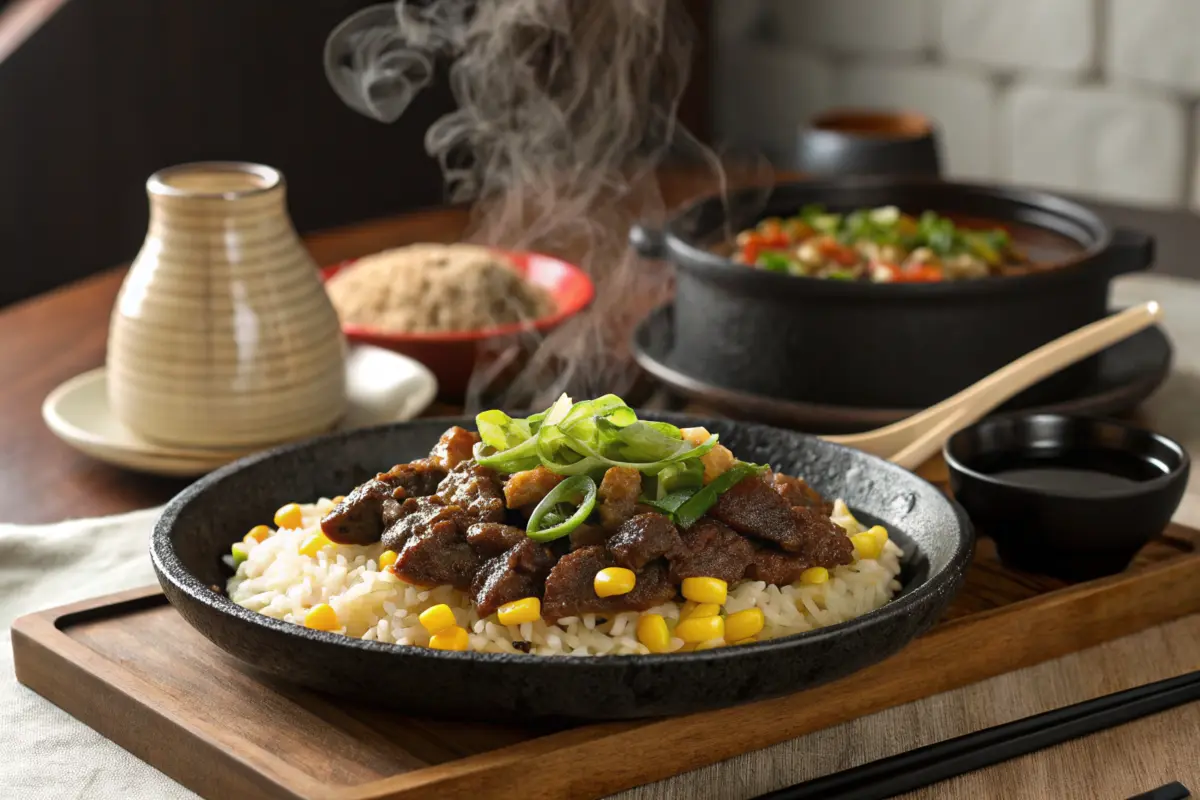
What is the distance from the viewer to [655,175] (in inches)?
205

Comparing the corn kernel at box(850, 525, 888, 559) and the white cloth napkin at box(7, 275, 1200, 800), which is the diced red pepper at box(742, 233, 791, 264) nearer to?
the white cloth napkin at box(7, 275, 1200, 800)

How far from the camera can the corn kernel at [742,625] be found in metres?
1.90

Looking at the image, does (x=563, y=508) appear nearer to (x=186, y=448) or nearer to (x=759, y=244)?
(x=186, y=448)

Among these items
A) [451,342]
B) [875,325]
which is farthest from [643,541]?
[451,342]

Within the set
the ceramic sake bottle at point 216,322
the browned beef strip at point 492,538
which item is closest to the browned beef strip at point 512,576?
the browned beef strip at point 492,538

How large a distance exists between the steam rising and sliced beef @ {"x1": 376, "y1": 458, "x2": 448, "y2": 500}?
1109 millimetres

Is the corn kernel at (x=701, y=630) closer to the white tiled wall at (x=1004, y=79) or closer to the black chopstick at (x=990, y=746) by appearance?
the black chopstick at (x=990, y=746)

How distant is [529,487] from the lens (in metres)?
2.00

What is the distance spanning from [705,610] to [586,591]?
16 centimetres

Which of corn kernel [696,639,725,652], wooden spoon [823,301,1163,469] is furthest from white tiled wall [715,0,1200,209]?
corn kernel [696,639,725,652]

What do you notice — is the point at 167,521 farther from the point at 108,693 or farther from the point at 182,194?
the point at 182,194

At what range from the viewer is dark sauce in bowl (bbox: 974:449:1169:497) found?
2.44m

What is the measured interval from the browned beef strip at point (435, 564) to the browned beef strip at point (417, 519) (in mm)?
35

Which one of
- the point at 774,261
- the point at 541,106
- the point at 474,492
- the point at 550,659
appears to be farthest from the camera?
the point at 541,106
